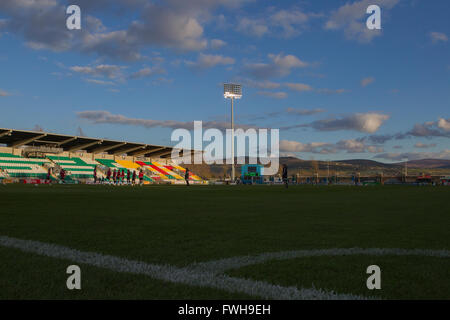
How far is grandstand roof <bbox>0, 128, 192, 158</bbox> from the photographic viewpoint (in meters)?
48.1

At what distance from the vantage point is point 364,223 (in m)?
6.82

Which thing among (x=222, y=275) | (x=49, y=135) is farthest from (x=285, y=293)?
(x=49, y=135)

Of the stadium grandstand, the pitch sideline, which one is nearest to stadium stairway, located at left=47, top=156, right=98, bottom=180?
the stadium grandstand

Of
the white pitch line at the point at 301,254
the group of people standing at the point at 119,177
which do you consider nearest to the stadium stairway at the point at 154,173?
the group of people standing at the point at 119,177

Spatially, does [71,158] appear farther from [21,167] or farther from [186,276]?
[186,276]

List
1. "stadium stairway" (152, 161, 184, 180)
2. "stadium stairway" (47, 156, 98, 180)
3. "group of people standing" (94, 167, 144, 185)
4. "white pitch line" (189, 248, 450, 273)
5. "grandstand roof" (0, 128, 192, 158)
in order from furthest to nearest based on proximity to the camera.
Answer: "stadium stairway" (152, 161, 184, 180) → "stadium stairway" (47, 156, 98, 180) → "grandstand roof" (0, 128, 192, 158) → "group of people standing" (94, 167, 144, 185) → "white pitch line" (189, 248, 450, 273)

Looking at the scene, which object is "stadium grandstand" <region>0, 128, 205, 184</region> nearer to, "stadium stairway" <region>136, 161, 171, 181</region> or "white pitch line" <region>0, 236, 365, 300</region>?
"stadium stairway" <region>136, 161, 171, 181</region>

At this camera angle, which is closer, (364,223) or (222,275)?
(222,275)

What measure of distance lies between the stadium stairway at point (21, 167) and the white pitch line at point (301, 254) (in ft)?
150

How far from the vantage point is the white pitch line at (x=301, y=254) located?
344cm

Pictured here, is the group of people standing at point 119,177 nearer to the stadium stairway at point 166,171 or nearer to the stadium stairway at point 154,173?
the stadium stairway at point 154,173

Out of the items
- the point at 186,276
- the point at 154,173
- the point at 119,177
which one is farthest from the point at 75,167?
the point at 186,276
